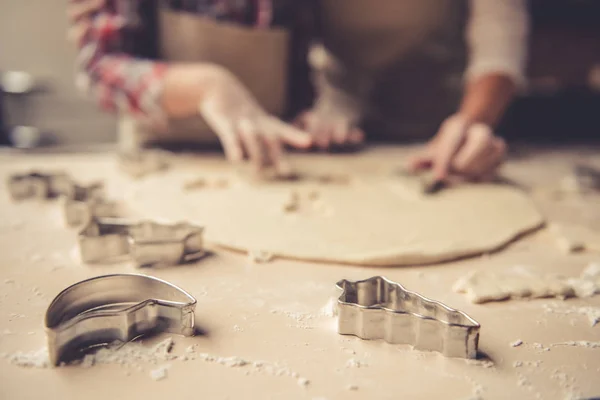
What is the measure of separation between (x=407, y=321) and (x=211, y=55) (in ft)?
3.98

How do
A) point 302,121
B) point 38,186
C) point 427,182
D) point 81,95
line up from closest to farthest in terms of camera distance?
1. point 38,186
2. point 427,182
3. point 302,121
4. point 81,95

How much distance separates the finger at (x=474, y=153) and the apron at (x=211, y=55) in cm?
69

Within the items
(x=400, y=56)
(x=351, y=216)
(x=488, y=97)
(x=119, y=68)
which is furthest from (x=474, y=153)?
(x=119, y=68)

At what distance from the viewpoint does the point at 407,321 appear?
0.67 m

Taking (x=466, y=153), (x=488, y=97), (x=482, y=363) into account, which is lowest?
(x=482, y=363)

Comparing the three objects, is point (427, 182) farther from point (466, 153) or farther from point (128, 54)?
point (128, 54)

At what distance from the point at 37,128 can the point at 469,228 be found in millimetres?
2326

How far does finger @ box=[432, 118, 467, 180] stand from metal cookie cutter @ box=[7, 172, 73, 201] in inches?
33.2

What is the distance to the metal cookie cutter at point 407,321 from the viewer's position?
65 cm

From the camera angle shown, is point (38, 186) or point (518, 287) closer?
point (518, 287)

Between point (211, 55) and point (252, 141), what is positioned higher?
point (211, 55)

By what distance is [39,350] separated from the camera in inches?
25.6

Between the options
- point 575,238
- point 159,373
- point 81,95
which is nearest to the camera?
point 159,373

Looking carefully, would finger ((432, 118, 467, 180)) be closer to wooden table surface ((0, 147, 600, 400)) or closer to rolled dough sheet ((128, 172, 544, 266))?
rolled dough sheet ((128, 172, 544, 266))
